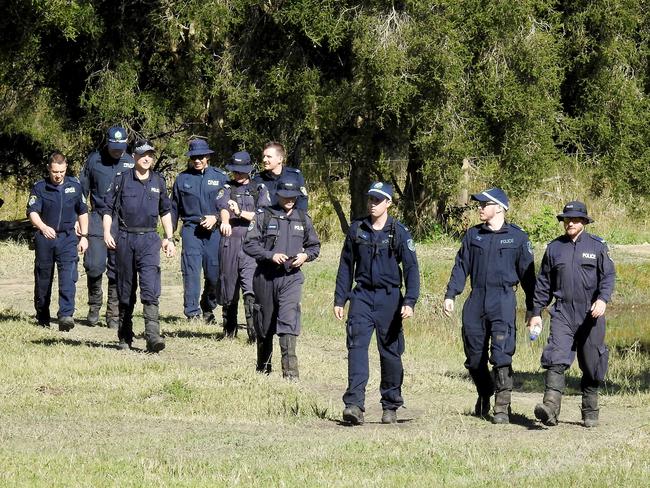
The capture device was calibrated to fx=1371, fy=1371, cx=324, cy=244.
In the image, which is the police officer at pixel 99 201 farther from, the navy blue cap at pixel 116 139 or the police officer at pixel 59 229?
the police officer at pixel 59 229

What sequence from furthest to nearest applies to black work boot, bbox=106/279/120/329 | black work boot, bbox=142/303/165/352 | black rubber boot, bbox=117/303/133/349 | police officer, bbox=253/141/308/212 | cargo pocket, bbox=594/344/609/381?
black work boot, bbox=106/279/120/329 < black rubber boot, bbox=117/303/133/349 < black work boot, bbox=142/303/165/352 < police officer, bbox=253/141/308/212 < cargo pocket, bbox=594/344/609/381

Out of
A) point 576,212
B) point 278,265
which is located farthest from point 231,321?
point 576,212

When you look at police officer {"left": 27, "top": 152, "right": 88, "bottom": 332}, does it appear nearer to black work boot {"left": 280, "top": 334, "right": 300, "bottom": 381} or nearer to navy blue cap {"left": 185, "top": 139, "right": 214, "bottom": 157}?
navy blue cap {"left": 185, "top": 139, "right": 214, "bottom": 157}

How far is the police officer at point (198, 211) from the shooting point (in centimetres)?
1603

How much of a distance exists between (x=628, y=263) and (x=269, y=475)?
17.0m

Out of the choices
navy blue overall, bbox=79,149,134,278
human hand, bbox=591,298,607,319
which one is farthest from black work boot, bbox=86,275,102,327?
human hand, bbox=591,298,607,319

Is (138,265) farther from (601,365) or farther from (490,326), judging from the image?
(601,365)

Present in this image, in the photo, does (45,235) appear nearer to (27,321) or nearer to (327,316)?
(27,321)

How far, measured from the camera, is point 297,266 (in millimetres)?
12523

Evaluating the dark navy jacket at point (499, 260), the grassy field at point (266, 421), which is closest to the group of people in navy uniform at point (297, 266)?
the dark navy jacket at point (499, 260)

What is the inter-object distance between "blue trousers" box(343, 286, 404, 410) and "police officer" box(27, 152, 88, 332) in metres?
5.43

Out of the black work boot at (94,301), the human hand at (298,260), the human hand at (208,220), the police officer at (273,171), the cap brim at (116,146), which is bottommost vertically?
the black work boot at (94,301)

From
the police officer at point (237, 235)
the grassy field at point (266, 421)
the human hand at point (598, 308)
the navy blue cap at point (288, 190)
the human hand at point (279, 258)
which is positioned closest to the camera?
the grassy field at point (266, 421)

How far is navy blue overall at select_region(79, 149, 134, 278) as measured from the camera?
52.0 ft
